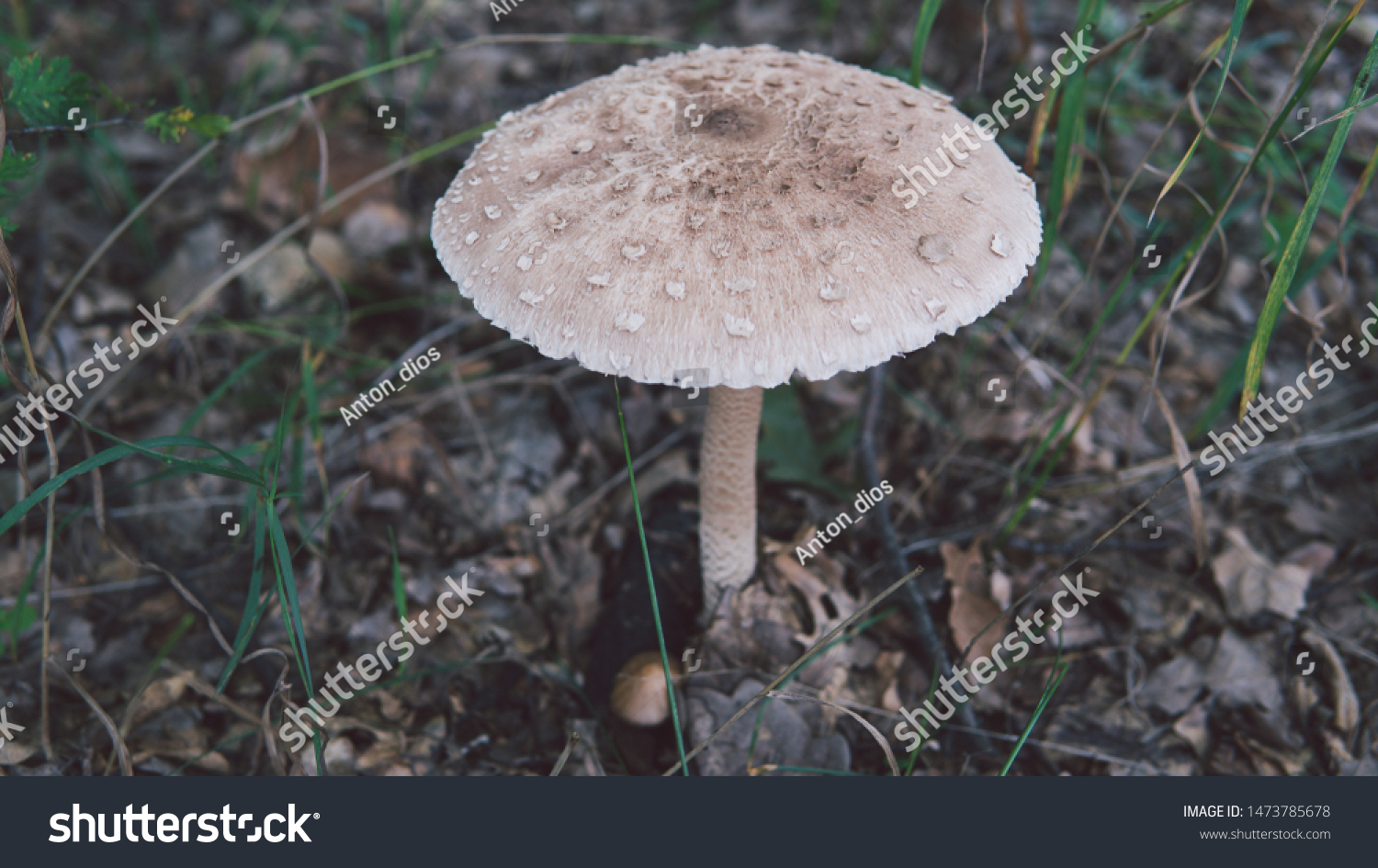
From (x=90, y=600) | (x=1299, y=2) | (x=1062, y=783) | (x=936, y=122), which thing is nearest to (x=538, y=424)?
(x=90, y=600)

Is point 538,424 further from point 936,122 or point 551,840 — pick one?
point 936,122

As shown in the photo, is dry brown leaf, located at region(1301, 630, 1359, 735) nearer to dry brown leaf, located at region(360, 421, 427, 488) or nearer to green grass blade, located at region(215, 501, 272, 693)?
green grass blade, located at region(215, 501, 272, 693)

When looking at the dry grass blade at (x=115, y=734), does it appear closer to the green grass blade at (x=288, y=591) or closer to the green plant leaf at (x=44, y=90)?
the green grass blade at (x=288, y=591)

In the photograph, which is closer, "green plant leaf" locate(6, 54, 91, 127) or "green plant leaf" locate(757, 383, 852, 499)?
"green plant leaf" locate(6, 54, 91, 127)

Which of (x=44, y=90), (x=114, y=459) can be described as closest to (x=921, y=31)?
(x=44, y=90)

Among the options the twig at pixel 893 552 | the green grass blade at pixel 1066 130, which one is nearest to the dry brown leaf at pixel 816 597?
the twig at pixel 893 552

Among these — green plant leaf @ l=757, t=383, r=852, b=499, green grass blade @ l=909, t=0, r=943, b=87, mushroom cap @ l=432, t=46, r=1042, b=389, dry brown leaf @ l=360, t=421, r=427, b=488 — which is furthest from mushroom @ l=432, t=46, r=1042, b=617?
dry brown leaf @ l=360, t=421, r=427, b=488
